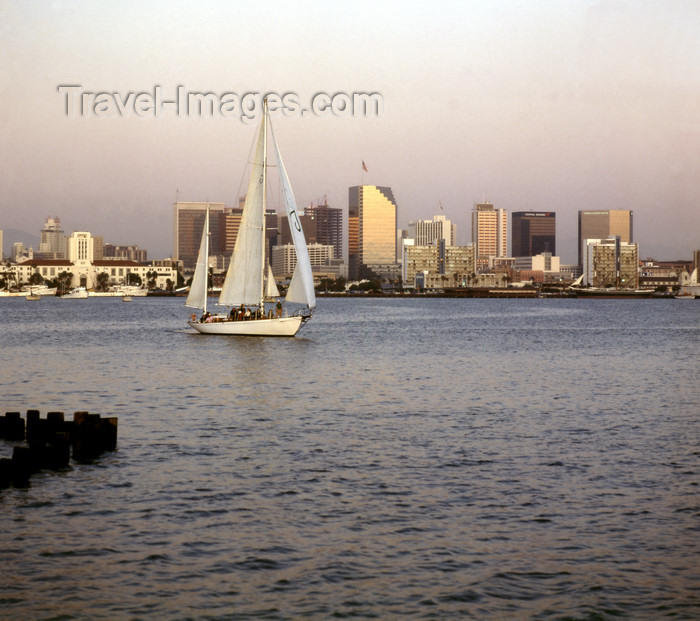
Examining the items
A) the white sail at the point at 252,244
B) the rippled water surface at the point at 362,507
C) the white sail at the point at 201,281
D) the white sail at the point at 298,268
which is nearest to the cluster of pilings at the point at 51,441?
the rippled water surface at the point at 362,507

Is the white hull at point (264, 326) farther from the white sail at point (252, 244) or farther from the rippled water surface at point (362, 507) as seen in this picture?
the rippled water surface at point (362, 507)

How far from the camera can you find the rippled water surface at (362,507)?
15.5 metres

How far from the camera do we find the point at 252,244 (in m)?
73.4

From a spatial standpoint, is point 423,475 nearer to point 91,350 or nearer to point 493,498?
point 493,498

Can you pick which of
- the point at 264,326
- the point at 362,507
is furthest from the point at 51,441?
the point at 264,326

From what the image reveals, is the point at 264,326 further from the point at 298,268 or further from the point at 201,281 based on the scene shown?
the point at 201,281

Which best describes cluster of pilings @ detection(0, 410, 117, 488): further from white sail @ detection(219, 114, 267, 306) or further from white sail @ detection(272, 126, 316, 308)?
white sail @ detection(219, 114, 267, 306)

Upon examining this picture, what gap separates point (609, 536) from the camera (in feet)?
61.3

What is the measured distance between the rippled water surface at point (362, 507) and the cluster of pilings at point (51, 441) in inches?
22.4

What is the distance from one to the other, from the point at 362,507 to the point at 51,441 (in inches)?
392

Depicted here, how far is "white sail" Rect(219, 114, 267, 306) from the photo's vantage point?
7319cm

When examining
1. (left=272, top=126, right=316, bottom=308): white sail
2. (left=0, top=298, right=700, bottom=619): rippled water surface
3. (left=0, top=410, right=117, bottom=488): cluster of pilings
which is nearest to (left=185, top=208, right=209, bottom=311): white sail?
(left=272, top=126, right=316, bottom=308): white sail

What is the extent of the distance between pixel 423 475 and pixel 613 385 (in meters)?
26.1

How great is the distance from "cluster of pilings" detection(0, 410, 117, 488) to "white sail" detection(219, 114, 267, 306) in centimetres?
4395
